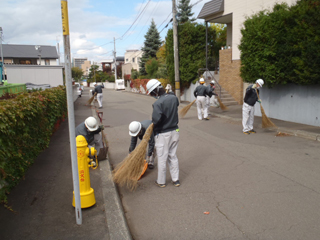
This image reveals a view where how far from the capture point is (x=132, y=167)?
4.76 m

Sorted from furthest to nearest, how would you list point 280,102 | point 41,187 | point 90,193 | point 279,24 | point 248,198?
1. point 280,102
2. point 279,24
3. point 41,187
4. point 248,198
5. point 90,193

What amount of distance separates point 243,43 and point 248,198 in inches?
351

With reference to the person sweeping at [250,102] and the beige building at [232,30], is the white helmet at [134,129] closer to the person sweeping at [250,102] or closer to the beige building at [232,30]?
the person sweeping at [250,102]

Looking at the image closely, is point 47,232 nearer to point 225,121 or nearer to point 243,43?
point 225,121

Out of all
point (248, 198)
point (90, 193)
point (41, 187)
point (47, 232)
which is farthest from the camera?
point (41, 187)

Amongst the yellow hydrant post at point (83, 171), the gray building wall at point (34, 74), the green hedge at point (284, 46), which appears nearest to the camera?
the yellow hydrant post at point (83, 171)

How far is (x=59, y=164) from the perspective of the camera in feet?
20.1

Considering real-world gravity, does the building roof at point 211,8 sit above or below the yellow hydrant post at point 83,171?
above

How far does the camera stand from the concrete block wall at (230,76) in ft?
53.4

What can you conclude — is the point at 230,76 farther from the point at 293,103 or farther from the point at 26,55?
the point at 26,55

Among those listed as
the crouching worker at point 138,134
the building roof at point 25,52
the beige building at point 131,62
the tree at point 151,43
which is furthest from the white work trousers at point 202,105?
the building roof at point 25,52

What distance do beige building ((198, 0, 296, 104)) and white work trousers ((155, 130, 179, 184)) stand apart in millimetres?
11995

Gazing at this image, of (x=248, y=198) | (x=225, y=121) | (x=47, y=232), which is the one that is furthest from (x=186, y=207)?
(x=225, y=121)

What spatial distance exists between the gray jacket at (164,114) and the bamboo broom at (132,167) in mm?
222
